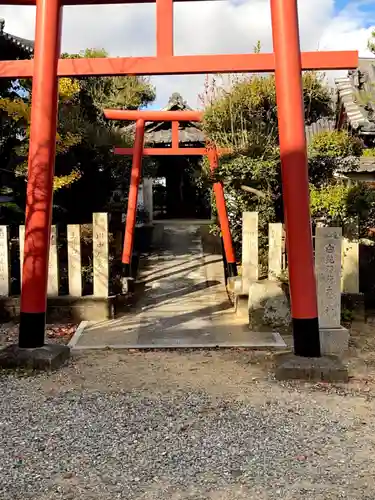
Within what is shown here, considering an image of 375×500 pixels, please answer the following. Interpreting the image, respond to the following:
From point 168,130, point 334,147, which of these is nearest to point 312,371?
point 334,147

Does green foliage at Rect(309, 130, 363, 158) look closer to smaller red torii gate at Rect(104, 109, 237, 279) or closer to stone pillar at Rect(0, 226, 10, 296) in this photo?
smaller red torii gate at Rect(104, 109, 237, 279)

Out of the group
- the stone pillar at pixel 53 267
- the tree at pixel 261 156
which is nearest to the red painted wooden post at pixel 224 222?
the tree at pixel 261 156

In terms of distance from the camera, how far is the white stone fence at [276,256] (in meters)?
6.95

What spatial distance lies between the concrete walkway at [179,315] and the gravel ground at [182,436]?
3.43ft

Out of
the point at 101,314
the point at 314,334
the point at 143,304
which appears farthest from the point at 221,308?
the point at 314,334

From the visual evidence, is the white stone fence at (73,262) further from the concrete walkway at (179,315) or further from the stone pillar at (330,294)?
the stone pillar at (330,294)

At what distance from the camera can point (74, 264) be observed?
7145 mm

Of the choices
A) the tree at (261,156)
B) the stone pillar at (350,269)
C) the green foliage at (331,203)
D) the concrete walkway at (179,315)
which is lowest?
the concrete walkway at (179,315)

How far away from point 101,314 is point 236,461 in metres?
4.40

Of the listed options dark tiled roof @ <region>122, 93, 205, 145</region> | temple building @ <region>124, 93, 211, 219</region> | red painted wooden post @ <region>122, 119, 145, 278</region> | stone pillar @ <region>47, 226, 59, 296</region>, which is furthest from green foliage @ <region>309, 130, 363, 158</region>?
temple building @ <region>124, 93, 211, 219</region>

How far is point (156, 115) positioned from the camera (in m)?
9.89

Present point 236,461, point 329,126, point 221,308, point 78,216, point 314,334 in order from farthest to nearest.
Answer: point 329,126 < point 78,216 < point 221,308 < point 314,334 < point 236,461

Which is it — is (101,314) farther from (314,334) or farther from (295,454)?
(295,454)

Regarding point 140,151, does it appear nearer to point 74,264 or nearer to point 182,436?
point 74,264
